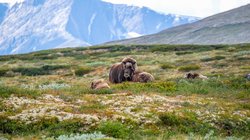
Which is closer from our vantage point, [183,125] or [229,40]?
[183,125]

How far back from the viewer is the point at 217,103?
63.2 ft

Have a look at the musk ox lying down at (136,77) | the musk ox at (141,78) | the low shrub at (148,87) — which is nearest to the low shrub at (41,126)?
the low shrub at (148,87)

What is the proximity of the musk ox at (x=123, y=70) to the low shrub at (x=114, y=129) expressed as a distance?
40.5 ft

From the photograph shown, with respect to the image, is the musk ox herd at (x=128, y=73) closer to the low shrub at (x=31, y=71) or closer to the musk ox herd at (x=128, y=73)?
the musk ox herd at (x=128, y=73)

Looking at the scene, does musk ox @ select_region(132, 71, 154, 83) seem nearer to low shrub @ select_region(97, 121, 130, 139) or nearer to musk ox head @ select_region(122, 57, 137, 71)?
musk ox head @ select_region(122, 57, 137, 71)

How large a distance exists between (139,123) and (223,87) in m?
11.0

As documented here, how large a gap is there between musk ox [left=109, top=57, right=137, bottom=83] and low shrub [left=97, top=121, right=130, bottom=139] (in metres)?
12.3

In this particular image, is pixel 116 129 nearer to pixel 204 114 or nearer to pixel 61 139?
pixel 61 139

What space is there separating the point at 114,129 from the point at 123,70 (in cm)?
1355

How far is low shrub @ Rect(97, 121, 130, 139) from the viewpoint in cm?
1427

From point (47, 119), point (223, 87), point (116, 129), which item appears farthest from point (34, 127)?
point (223, 87)

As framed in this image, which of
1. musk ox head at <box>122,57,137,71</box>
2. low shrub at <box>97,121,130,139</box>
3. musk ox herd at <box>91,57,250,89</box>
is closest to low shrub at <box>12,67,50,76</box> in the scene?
musk ox herd at <box>91,57,250,89</box>

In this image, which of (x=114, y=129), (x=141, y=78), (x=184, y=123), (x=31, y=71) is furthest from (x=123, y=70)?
(x=31, y=71)

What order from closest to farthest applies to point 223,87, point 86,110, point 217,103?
point 86,110, point 217,103, point 223,87
